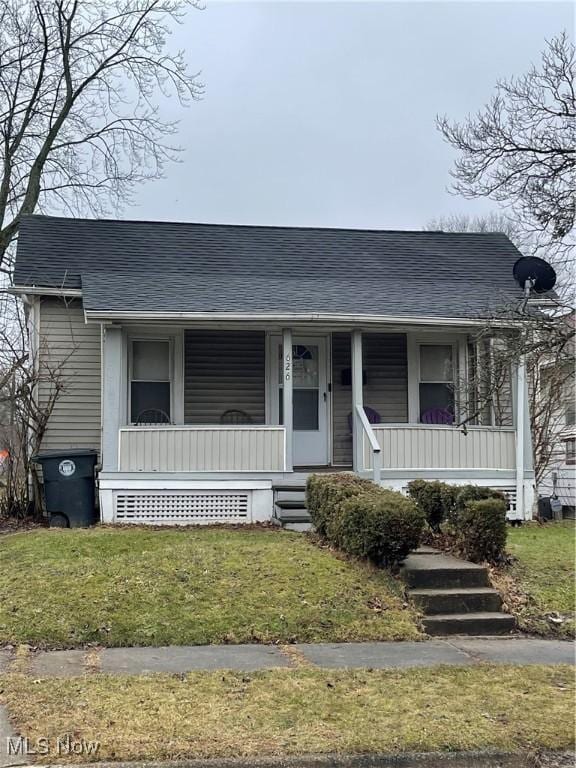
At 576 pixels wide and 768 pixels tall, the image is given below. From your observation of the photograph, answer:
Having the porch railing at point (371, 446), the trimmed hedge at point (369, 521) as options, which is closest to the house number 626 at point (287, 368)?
the porch railing at point (371, 446)

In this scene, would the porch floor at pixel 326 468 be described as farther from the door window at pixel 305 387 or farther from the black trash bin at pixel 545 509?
the black trash bin at pixel 545 509

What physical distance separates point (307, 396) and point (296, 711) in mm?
8723

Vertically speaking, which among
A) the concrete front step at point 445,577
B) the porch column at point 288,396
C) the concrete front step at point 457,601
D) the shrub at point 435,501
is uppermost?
the porch column at point 288,396

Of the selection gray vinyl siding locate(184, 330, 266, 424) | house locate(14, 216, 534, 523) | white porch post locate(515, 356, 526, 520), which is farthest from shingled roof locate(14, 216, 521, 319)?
white porch post locate(515, 356, 526, 520)

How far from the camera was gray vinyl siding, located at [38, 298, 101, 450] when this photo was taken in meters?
12.2

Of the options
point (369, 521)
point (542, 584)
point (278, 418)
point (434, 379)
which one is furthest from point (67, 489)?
point (542, 584)

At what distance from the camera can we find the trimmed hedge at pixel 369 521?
23.3ft

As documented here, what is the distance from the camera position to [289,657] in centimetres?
561

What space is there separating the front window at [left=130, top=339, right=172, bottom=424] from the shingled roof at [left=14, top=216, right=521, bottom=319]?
109cm

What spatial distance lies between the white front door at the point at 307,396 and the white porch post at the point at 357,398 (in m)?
1.32

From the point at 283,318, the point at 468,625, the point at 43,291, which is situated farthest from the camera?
the point at 43,291

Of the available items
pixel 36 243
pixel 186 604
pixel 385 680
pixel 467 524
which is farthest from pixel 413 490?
pixel 36 243

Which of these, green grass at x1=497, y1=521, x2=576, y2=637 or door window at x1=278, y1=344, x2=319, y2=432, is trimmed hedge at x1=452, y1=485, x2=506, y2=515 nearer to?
green grass at x1=497, y1=521, x2=576, y2=637

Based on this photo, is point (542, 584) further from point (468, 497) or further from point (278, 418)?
point (278, 418)
